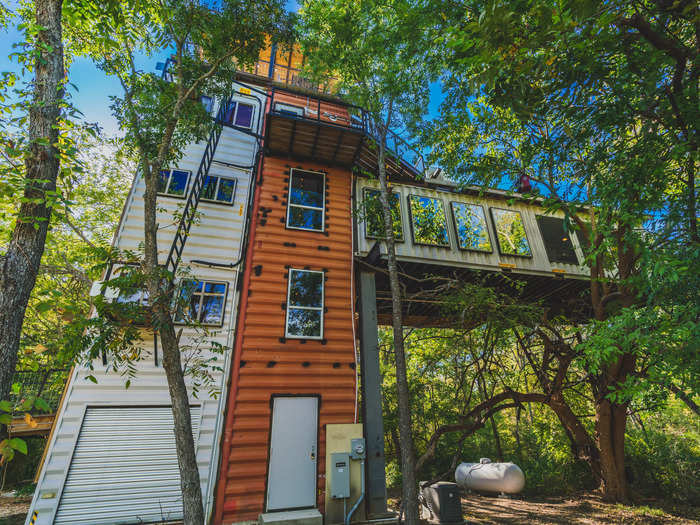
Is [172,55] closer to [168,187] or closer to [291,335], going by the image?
[168,187]

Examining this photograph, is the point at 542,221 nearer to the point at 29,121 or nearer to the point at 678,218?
the point at 678,218

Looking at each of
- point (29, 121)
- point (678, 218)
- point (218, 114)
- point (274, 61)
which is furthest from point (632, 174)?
point (274, 61)

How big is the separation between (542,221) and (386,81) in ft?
24.9

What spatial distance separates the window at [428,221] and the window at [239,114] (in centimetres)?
619

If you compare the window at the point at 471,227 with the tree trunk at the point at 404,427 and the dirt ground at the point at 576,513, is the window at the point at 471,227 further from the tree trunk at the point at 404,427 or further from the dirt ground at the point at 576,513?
the dirt ground at the point at 576,513

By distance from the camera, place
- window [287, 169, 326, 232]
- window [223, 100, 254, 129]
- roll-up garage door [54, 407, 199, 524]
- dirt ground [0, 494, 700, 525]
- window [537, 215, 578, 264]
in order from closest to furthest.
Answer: roll-up garage door [54, 407, 199, 524] < dirt ground [0, 494, 700, 525] < window [287, 169, 326, 232] < window [223, 100, 254, 129] < window [537, 215, 578, 264]

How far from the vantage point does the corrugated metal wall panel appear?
9.87 metres

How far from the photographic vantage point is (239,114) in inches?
436

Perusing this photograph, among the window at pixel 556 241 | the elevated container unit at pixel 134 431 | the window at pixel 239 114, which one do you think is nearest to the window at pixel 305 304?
the elevated container unit at pixel 134 431

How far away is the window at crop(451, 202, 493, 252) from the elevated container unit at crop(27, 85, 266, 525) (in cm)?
717

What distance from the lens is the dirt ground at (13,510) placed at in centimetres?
734

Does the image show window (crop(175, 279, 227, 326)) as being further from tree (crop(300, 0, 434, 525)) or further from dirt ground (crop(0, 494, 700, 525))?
dirt ground (crop(0, 494, 700, 525))

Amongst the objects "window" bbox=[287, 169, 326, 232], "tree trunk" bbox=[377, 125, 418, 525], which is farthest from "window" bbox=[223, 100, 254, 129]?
"tree trunk" bbox=[377, 125, 418, 525]

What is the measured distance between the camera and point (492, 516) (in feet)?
28.5
